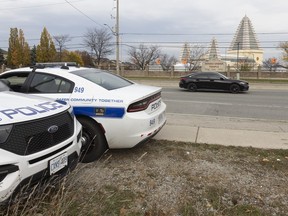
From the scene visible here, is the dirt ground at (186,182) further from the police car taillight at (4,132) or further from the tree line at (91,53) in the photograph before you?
the tree line at (91,53)

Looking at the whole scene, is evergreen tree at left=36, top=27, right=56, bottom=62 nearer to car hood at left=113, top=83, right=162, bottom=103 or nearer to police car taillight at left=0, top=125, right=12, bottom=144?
car hood at left=113, top=83, right=162, bottom=103

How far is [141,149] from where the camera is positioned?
5117mm

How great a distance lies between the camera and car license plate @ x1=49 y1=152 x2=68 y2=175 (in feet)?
9.59

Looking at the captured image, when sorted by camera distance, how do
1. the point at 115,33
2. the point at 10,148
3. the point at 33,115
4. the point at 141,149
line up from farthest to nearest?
the point at 115,33 → the point at 141,149 → the point at 33,115 → the point at 10,148

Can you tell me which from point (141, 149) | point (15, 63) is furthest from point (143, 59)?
point (141, 149)

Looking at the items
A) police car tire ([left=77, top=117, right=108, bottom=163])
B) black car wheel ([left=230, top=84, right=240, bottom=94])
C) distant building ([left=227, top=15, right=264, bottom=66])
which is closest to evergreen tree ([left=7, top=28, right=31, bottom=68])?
black car wheel ([left=230, top=84, right=240, bottom=94])

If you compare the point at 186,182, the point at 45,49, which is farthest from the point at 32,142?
the point at 45,49

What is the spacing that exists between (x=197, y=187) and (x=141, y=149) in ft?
5.36

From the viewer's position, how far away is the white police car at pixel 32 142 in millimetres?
2459

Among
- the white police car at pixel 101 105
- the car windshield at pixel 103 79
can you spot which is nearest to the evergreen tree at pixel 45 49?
the car windshield at pixel 103 79

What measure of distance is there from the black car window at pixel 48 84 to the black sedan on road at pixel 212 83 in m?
15.5

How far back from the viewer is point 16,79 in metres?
5.25

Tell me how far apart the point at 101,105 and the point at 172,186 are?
5.18ft

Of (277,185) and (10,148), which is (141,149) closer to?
(277,185)
